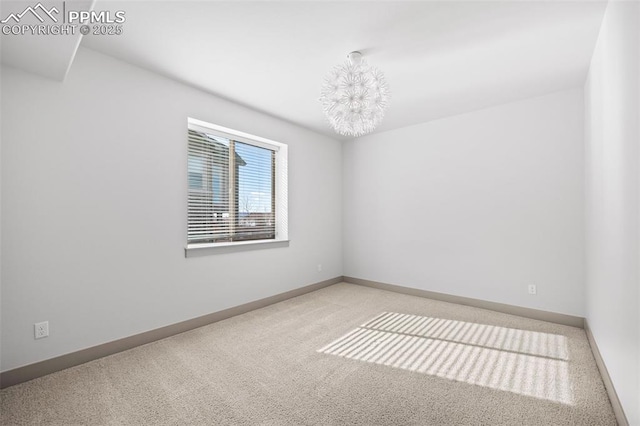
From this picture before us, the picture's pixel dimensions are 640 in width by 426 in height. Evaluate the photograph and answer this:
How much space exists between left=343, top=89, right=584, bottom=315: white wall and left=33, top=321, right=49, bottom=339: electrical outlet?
3.86 m

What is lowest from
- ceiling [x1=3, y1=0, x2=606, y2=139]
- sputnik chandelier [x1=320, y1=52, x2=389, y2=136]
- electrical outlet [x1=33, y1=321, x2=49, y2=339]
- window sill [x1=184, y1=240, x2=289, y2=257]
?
electrical outlet [x1=33, y1=321, x2=49, y2=339]

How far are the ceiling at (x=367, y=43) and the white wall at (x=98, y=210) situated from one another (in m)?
0.35

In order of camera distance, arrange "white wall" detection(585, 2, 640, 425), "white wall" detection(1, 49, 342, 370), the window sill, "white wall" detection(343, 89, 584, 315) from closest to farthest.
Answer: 1. "white wall" detection(585, 2, 640, 425)
2. "white wall" detection(1, 49, 342, 370)
3. the window sill
4. "white wall" detection(343, 89, 584, 315)

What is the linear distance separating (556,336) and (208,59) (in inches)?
162

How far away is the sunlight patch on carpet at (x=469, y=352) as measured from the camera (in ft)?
6.64

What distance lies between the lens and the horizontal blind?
3.17m

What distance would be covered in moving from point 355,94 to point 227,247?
2.16 meters

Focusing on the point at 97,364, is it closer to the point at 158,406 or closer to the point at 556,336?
the point at 158,406

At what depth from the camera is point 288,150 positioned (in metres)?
4.16

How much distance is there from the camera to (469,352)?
8.09 feet

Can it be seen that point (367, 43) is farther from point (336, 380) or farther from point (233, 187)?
point (336, 380)
